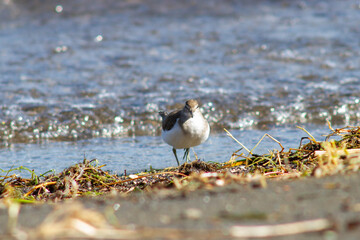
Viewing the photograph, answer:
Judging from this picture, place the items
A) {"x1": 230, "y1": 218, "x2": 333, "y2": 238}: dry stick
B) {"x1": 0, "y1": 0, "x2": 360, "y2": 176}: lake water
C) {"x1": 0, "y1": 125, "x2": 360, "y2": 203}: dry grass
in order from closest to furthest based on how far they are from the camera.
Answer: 1. {"x1": 230, "y1": 218, "x2": 333, "y2": 238}: dry stick
2. {"x1": 0, "y1": 125, "x2": 360, "y2": 203}: dry grass
3. {"x1": 0, "y1": 0, "x2": 360, "y2": 176}: lake water

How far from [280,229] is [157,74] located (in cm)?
632

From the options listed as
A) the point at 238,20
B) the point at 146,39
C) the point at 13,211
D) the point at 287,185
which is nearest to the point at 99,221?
the point at 13,211

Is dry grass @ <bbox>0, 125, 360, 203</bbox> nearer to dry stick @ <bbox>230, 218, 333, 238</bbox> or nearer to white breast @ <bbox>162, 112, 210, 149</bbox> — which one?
white breast @ <bbox>162, 112, 210, 149</bbox>

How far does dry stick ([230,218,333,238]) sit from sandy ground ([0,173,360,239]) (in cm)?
2

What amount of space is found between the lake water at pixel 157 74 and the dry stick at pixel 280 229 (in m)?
2.78

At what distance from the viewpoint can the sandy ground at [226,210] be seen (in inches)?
76.5

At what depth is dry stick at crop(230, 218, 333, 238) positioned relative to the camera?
1.88 metres

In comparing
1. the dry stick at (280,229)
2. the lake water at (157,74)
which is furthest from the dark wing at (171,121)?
the dry stick at (280,229)

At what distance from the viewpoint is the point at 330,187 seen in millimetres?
2359

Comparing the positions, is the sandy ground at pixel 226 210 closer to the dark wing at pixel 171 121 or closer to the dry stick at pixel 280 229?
the dry stick at pixel 280 229

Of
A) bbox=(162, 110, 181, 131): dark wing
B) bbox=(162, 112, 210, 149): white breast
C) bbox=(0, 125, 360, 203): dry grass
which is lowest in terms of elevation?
bbox=(0, 125, 360, 203): dry grass

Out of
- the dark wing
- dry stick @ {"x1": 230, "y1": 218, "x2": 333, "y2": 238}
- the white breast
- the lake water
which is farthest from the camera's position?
the lake water

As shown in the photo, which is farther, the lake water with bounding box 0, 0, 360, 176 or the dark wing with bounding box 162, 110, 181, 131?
the lake water with bounding box 0, 0, 360, 176

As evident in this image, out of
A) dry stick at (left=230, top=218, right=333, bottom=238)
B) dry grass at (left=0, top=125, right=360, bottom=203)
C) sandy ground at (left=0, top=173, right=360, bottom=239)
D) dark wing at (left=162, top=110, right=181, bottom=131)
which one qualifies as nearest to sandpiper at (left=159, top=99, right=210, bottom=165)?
dark wing at (left=162, top=110, right=181, bottom=131)
